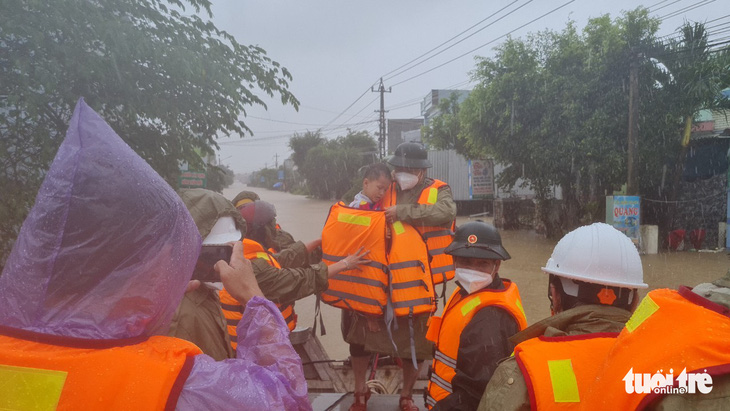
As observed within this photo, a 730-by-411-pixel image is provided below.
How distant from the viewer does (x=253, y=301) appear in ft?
4.89

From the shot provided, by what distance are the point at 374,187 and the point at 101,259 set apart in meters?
2.65

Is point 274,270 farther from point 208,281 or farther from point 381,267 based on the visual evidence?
point 208,281

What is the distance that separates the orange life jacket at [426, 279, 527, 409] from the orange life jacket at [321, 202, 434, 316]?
87 cm

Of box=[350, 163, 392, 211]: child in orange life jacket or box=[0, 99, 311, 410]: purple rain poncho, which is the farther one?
box=[350, 163, 392, 211]: child in orange life jacket

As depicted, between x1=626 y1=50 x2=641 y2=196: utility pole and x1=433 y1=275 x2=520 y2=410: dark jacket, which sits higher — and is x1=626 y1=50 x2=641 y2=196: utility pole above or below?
above

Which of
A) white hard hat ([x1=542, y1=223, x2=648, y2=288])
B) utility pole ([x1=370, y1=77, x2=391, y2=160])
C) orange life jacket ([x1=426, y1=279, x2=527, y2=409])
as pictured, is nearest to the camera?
white hard hat ([x1=542, y1=223, x2=648, y2=288])

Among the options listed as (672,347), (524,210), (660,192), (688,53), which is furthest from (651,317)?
(524,210)

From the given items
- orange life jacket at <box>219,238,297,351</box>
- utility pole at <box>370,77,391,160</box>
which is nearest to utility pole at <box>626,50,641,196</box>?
orange life jacket at <box>219,238,297,351</box>

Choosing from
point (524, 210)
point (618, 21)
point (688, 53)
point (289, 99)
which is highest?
point (618, 21)

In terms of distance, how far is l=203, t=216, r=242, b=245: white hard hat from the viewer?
2.25 meters

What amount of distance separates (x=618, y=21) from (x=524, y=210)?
25.3 feet

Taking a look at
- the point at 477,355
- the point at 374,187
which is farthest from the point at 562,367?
the point at 374,187

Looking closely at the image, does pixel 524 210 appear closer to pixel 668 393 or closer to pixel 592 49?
pixel 592 49

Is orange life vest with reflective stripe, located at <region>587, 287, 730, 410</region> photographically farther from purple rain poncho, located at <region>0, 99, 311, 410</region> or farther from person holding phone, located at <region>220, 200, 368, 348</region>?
person holding phone, located at <region>220, 200, 368, 348</region>
